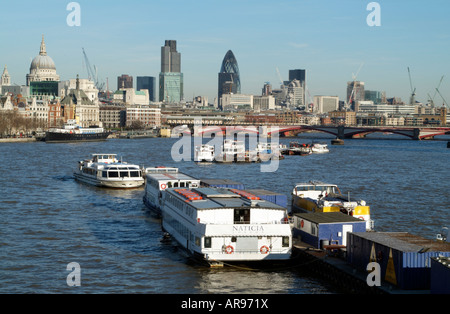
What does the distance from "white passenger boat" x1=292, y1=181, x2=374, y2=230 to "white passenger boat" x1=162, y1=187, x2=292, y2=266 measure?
3.94 meters

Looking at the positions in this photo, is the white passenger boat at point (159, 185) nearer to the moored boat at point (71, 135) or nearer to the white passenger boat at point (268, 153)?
the white passenger boat at point (268, 153)

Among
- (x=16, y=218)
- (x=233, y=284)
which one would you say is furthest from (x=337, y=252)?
(x=16, y=218)

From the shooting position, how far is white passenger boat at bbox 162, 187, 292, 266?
2017 centimetres

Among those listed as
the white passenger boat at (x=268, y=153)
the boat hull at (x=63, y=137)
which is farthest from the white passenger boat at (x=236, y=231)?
the boat hull at (x=63, y=137)

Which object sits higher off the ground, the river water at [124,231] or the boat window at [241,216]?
the boat window at [241,216]

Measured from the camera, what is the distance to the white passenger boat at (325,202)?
24.1m

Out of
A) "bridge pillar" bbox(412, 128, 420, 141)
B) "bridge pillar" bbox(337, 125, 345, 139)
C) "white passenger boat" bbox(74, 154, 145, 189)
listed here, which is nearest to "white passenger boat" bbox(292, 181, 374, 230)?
"white passenger boat" bbox(74, 154, 145, 189)

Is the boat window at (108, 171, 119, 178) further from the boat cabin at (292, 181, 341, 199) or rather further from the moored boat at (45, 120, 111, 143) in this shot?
the moored boat at (45, 120, 111, 143)

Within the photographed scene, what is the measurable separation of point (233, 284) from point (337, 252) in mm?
3430

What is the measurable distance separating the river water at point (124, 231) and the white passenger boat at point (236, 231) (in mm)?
542

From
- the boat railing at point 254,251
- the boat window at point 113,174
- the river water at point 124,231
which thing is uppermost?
the boat window at point 113,174

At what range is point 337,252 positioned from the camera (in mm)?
20484

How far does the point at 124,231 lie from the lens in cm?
2730
